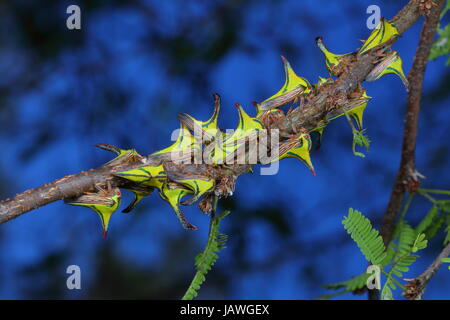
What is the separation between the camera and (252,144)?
1.04ft

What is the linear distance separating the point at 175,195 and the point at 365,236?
0.45ft

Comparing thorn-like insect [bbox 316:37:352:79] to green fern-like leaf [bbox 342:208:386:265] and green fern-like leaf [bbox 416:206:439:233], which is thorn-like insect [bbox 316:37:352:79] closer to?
green fern-like leaf [bbox 342:208:386:265]

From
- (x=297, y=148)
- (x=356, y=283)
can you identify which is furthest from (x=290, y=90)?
(x=356, y=283)

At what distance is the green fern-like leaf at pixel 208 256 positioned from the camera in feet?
1.18

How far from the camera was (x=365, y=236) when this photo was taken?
0.37 metres

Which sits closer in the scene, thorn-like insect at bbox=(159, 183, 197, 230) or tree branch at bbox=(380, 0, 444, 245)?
thorn-like insect at bbox=(159, 183, 197, 230)

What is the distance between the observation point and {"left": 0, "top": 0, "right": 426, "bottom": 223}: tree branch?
0.28 meters

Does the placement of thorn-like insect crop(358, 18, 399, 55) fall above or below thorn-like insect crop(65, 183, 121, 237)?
above

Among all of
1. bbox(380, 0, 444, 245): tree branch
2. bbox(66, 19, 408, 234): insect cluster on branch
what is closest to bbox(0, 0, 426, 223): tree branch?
bbox(66, 19, 408, 234): insect cluster on branch

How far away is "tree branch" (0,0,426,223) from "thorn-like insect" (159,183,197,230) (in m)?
0.01
